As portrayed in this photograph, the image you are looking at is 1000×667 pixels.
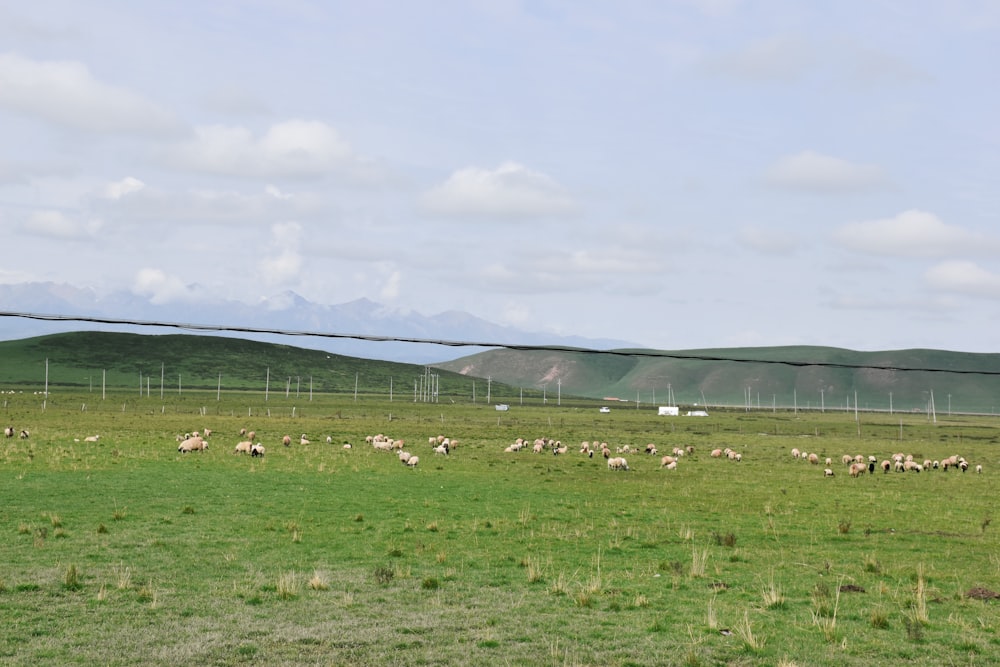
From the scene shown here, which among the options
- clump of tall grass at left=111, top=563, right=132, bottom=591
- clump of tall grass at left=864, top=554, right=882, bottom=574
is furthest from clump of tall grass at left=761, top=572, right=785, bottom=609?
clump of tall grass at left=111, top=563, right=132, bottom=591

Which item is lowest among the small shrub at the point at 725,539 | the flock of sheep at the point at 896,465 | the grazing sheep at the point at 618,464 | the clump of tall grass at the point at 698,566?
the flock of sheep at the point at 896,465

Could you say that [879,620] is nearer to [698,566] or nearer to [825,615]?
[825,615]

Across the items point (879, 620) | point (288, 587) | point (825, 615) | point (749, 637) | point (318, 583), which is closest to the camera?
point (749, 637)

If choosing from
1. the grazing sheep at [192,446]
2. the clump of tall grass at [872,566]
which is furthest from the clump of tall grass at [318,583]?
the grazing sheep at [192,446]

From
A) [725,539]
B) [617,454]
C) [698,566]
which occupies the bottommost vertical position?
[617,454]

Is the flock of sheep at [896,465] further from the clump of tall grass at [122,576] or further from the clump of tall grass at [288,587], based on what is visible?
the clump of tall grass at [122,576]

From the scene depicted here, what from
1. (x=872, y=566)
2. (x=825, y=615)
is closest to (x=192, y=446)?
(x=872, y=566)

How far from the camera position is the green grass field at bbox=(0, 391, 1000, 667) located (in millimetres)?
12453

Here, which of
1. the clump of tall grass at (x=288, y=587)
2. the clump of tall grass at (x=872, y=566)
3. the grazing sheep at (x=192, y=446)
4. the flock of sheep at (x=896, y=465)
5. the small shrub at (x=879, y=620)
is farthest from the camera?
the grazing sheep at (x=192, y=446)

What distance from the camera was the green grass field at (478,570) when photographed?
12.5 meters

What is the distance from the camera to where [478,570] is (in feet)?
59.1

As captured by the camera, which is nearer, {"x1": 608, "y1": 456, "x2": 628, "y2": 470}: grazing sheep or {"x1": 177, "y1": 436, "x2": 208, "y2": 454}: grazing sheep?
{"x1": 608, "y1": 456, "x2": 628, "y2": 470}: grazing sheep

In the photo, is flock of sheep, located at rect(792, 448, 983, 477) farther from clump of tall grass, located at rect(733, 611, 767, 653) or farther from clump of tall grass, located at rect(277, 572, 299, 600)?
clump of tall grass, located at rect(277, 572, 299, 600)

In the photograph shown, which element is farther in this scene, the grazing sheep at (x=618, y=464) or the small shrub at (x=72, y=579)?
the grazing sheep at (x=618, y=464)
